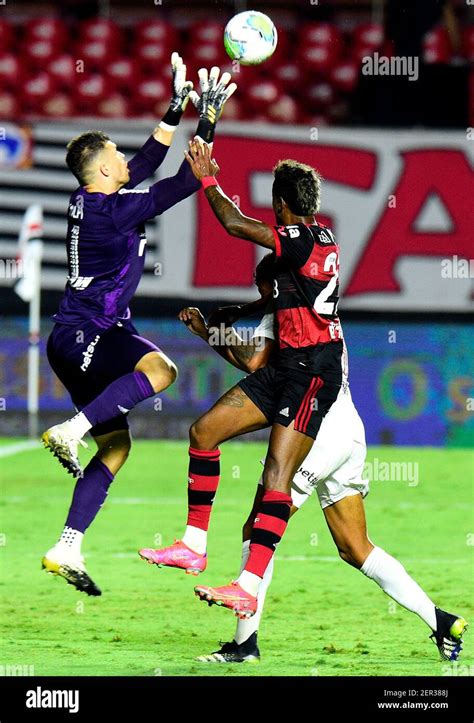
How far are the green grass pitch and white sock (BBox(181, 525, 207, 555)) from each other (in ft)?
1.90

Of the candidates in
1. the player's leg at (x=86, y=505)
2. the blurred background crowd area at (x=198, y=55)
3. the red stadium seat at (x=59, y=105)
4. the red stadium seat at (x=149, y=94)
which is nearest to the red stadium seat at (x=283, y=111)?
the blurred background crowd area at (x=198, y=55)

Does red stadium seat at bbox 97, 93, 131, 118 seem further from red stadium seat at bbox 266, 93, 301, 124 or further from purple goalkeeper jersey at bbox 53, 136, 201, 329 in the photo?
purple goalkeeper jersey at bbox 53, 136, 201, 329

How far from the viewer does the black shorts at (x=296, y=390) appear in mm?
6781

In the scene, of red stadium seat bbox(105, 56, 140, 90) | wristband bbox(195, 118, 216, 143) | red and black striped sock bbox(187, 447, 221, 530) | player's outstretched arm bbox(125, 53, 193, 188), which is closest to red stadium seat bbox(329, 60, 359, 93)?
red stadium seat bbox(105, 56, 140, 90)

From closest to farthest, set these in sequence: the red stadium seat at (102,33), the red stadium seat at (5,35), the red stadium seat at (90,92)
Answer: the red stadium seat at (90,92) → the red stadium seat at (5,35) → the red stadium seat at (102,33)

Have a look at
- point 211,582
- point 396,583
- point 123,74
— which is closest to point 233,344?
point 396,583

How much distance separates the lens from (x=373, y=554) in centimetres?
716

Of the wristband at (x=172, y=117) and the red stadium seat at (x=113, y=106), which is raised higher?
the red stadium seat at (x=113, y=106)

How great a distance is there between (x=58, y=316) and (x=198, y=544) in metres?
1.51

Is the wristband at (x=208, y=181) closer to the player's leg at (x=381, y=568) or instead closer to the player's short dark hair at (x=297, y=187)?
the player's short dark hair at (x=297, y=187)

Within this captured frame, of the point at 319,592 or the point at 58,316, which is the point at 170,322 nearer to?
the point at 319,592

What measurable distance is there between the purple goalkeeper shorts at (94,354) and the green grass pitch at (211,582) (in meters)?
1.33

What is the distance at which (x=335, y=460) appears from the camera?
6.97m

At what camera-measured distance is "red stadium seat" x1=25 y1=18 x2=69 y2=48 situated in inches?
837
